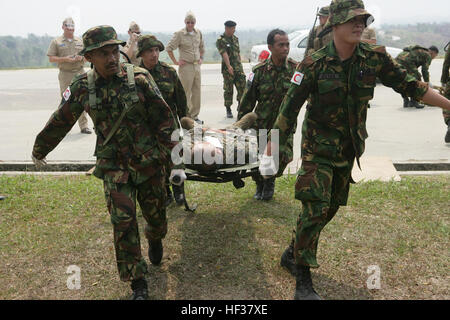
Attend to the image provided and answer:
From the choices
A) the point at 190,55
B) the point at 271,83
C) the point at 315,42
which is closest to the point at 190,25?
the point at 190,55

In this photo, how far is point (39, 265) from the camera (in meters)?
4.22

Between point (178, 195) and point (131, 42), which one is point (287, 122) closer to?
point (178, 195)

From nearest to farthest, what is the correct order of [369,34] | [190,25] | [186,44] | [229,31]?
[190,25] < [186,44] < [369,34] < [229,31]

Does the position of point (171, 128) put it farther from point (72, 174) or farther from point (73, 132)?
point (73, 132)

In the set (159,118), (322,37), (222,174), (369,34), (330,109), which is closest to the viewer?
(330,109)

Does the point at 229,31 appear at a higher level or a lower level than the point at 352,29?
lower

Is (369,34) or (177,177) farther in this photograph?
(369,34)

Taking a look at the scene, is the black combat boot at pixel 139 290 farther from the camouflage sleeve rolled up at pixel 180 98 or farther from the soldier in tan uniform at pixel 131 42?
the soldier in tan uniform at pixel 131 42

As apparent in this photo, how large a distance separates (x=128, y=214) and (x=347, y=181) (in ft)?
5.51

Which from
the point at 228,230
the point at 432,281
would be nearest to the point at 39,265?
the point at 228,230

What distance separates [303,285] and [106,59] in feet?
7.15

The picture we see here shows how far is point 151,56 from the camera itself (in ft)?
16.5

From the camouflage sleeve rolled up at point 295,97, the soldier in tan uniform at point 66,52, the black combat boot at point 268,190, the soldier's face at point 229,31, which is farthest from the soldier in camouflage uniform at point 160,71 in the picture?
the soldier's face at point 229,31

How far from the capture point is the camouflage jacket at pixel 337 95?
10.8ft
